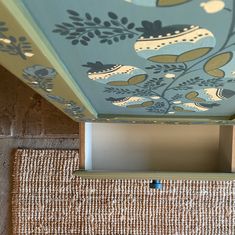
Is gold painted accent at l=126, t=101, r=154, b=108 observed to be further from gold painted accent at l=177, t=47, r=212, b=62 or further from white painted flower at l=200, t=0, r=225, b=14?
white painted flower at l=200, t=0, r=225, b=14

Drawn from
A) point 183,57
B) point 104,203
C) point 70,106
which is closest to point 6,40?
point 183,57

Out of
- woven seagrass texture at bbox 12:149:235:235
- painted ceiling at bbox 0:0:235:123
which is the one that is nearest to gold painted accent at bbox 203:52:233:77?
painted ceiling at bbox 0:0:235:123

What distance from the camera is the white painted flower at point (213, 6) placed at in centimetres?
29

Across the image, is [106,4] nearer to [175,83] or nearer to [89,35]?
[89,35]

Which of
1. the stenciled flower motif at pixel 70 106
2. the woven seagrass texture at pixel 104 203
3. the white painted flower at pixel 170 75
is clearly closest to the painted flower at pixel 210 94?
the white painted flower at pixel 170 75

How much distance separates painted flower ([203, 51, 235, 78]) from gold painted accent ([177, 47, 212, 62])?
0.02 meters

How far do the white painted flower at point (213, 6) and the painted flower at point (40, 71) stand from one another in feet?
0.65

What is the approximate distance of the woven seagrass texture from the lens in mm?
1301

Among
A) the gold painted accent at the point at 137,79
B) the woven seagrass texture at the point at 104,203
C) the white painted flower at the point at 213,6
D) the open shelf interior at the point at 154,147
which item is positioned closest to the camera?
the white painted flower at the point at 213,6

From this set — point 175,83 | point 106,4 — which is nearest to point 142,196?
point 175,83

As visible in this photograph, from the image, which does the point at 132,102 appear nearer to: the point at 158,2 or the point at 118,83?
the point at 118,83

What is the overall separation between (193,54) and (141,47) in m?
0.06

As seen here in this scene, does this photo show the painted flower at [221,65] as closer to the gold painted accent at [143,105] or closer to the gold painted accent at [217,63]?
the gold painted accent at [217,63]

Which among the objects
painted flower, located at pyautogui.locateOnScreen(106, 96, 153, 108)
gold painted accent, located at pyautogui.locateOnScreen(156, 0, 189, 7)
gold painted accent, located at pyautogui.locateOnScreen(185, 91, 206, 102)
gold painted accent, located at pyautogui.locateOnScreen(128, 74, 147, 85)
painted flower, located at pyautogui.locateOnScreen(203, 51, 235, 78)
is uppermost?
gold painted accent, located at pyautogui.locateOnScreen(156, 0, 189, 7)
